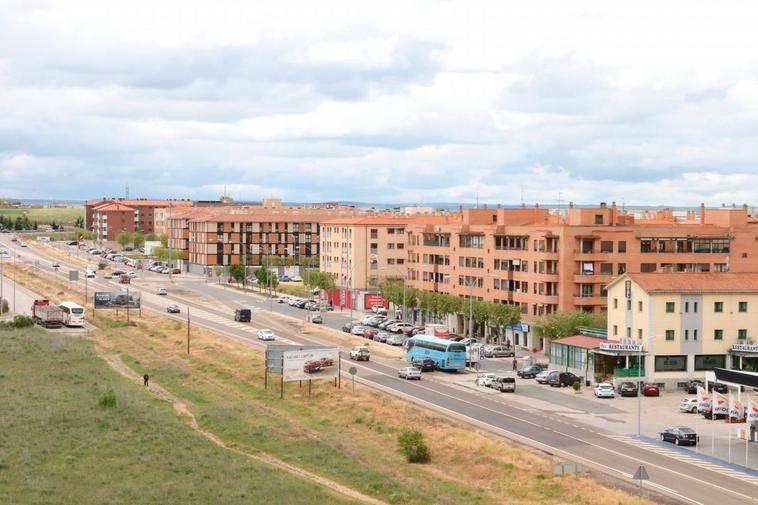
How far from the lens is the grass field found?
190 feet

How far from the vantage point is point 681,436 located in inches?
2653

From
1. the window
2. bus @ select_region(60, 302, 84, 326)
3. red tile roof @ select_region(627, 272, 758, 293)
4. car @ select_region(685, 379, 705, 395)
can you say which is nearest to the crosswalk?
car @ select_region(685, 379, 705, 395)

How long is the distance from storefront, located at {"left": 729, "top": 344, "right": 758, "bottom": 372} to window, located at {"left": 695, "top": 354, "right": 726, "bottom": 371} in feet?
2.99

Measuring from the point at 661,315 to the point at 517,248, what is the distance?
32361 millimetres

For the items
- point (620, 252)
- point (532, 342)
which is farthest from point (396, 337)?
point (620, 252)

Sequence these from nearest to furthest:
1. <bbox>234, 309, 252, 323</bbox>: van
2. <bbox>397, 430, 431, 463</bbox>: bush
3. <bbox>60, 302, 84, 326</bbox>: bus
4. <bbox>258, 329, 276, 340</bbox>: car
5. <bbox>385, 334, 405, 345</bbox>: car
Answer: <bbox>397, 430, 431, 463</bbox>: bush, <bbox>385, 334, 405, 345</bbox>: car, <bbox>258, 329, 276, 340</bbox>: car, <bbox>60, 302, 84, 326</bbox>: bus, <bbox>234, 309, 252, 323</bbox>: van

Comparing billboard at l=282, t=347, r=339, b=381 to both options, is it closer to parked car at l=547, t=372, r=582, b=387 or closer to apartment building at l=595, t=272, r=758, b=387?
parked car at l=547, t=372, r=582, b=387

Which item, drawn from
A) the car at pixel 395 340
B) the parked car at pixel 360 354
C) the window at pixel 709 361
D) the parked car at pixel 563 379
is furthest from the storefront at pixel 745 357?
the car at pixel 395 340

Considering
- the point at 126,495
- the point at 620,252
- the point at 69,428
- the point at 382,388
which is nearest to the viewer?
the point at 126,495

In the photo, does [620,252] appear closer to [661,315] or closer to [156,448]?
[661,315]

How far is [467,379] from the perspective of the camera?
3765 inches

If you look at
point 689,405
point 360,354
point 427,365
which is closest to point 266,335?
point 360,354

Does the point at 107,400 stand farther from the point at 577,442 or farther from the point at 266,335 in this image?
the point at 266,335

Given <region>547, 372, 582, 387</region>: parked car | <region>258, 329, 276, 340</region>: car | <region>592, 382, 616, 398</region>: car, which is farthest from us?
<region>258, 329, 276, 340</region>: car
